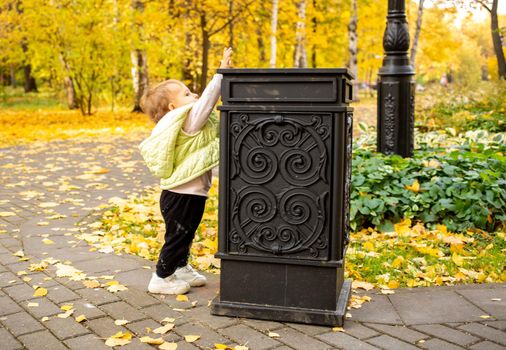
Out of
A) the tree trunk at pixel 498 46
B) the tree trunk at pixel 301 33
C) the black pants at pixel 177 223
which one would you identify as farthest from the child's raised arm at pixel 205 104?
the tree trunk at pixel 301 33

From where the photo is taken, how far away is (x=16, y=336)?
3199 mm

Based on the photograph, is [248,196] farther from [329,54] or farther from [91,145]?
[329,54]

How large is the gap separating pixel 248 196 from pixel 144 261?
1593 mm

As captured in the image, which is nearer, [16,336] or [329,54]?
[16,336]

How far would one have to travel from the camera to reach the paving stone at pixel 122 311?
3490mm

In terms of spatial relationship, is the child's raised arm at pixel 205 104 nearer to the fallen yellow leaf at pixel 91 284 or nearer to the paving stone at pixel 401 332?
the fallen yellow leaf at pixel 91 284

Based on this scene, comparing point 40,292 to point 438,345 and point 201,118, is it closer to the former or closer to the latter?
point 201,118

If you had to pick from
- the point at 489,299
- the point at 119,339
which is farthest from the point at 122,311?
the point at 489,299

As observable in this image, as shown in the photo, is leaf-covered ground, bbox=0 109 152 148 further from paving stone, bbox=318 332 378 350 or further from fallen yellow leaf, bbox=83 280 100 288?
paving stone, bbox=318 332 378 350

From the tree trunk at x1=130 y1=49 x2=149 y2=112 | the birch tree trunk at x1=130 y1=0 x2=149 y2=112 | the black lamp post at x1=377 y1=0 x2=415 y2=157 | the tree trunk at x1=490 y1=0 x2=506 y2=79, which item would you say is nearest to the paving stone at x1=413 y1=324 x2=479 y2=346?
the black lamp post at x1=377 y1=0 x2=415 y2=157

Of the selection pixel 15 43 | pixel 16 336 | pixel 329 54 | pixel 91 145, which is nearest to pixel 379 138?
pixel 16 336

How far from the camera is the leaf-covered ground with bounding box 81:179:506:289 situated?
4301 mm

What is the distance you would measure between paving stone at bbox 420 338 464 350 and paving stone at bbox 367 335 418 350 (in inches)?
2.7

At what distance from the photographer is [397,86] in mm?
6727
